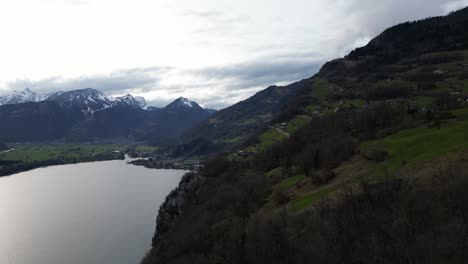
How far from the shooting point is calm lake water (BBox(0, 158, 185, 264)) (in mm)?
74688

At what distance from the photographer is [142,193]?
436 ft

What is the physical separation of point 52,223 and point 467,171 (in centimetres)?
9648

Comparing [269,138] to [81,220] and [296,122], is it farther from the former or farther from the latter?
[81,220]

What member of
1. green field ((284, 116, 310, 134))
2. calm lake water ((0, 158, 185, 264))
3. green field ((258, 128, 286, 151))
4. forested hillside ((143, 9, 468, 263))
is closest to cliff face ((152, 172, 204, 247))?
forested hillside ((143, 9, 468, 263))

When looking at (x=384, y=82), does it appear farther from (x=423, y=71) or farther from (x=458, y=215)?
(x=458, y=215)

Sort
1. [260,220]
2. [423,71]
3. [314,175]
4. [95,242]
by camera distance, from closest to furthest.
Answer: [260,220] < [314,175] < [95,242] < [423,71]

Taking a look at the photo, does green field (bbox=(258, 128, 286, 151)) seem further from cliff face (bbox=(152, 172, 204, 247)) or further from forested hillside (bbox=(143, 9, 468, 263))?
cliff face (bbox=(152, 172, 204, 247))

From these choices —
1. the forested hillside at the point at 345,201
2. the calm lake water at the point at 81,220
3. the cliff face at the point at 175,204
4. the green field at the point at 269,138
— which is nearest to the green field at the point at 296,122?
the green field at the point at 269,138

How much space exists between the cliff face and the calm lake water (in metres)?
4.28

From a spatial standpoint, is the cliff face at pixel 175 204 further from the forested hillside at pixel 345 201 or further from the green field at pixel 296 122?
the green field at pixel 296 122

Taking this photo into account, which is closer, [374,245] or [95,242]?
[374,245]

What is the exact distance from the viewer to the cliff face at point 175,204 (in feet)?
254

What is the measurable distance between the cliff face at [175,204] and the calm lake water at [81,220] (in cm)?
428

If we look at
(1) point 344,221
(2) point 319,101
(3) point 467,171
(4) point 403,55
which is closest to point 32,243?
(1) point 344,221
